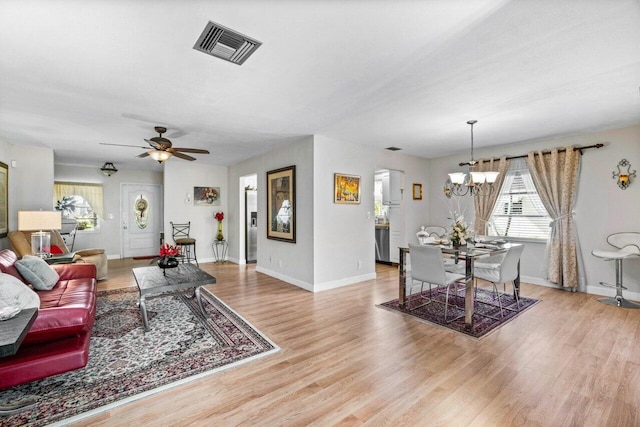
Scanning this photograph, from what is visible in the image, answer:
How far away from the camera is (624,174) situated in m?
4.25

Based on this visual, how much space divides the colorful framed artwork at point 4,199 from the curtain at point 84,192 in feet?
8.48

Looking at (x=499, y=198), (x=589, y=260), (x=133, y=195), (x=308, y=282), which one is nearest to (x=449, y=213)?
(x=499, y=198)

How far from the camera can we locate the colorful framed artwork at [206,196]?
23.7 feet

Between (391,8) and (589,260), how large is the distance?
5.09 metres

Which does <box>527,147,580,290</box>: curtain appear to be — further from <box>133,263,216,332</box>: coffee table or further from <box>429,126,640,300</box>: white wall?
<box>133,263,216,332</box>: coffee table

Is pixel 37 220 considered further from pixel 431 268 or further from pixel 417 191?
pixel 417 191

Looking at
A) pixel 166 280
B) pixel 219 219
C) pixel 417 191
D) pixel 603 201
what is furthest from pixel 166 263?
pixel 603 201

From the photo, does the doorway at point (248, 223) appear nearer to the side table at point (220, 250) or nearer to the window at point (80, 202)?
the side table at point (220, 250)

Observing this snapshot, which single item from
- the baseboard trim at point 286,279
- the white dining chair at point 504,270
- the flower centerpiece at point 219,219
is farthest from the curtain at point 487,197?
the flower centerpiece at point 219,219

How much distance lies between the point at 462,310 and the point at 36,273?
4.84 metres

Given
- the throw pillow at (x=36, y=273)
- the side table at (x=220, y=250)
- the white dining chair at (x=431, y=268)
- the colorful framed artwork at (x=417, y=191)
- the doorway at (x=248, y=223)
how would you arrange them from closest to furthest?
the throw pillow at (x=36, y=273) → the white dining chair at (x=431, y=268) → the colorful framed artwork at (x=417, y=191) → the doorway at (x=248, y=223) → the side table at (x=220, y=250)

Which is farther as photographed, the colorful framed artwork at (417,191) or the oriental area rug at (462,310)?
the colorful framed artwork at (417,191)

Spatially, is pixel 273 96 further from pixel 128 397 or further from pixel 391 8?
pixel 128 397

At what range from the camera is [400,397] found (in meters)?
2.04
